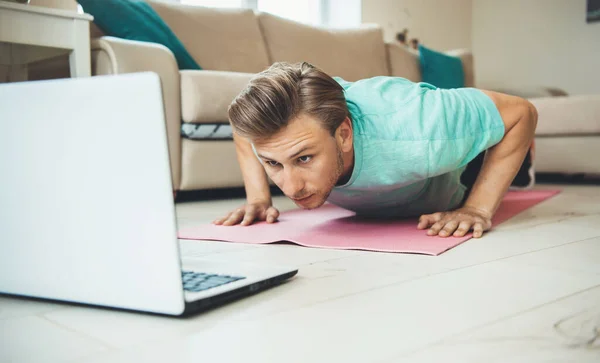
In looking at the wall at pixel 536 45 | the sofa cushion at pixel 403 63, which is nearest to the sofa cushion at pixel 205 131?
the sofa cushion at pixel 403 63

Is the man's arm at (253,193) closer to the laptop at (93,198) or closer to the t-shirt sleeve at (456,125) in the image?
the t-shirt sleeve at (456,125)

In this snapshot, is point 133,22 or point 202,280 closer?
point 202,280

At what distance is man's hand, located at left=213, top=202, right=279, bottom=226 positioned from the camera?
1747mm

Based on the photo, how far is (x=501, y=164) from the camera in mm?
1639

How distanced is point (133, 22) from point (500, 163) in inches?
65.5

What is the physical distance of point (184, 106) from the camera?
7.75 ft

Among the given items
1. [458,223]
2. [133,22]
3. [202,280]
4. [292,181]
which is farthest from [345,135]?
[133,22]

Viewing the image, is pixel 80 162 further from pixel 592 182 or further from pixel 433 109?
pixel 592 182

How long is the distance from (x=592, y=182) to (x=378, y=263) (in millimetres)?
2815

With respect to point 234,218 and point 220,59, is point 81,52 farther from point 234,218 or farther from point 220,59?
point 220,59

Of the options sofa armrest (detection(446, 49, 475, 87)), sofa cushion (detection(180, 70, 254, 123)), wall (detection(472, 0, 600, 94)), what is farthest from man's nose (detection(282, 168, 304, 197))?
wall (detection(472, 0, 600, 94))

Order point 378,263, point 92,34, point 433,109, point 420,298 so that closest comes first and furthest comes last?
point 420,298 → point 378,263 → point 433,109 → point 92,34

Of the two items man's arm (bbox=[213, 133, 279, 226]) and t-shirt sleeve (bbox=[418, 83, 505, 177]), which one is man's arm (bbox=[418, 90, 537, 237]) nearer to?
t-shirt sleeve (bbox=[418, 83, 505, 177])

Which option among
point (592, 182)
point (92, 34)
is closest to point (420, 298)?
point (92, 34)
